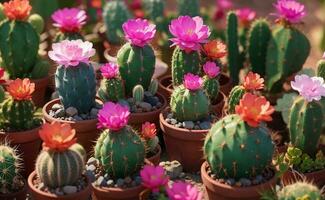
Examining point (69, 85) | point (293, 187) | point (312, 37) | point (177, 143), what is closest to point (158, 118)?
point (177, 143)

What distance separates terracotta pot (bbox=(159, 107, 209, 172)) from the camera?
4004mm

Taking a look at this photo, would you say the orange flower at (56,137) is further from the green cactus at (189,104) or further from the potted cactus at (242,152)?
the green cactus at (189,104)

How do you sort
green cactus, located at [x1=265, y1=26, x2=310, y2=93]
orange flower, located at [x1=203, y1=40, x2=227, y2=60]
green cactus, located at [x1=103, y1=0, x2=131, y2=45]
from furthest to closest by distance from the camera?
green cactus, located at [x1=103, y1=0, x2=131, y2=45] → green cactus, located at [x1=265, y1=26, x2=310, y2=93] → orange flower, located at [x1=203, y1=40, x2=227, y2=60]

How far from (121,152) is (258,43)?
1.91 meters

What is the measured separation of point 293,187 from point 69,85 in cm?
145

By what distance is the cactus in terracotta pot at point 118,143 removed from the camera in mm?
3484

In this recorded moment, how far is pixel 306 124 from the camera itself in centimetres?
390

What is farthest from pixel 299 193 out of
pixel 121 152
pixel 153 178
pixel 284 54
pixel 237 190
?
pixel 284 54

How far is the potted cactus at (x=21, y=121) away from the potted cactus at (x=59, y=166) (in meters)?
0.55

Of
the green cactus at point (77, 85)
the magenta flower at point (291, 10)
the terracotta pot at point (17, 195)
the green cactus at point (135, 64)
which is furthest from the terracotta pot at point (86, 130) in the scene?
the magenta flower at point (291, 10)

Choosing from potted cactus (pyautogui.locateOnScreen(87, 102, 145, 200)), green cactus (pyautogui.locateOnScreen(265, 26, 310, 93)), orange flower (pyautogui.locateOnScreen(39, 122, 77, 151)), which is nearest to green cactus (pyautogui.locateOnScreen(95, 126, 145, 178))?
potted cactus (pyautogui.locateOnScreen(87, 102, 145, 200))

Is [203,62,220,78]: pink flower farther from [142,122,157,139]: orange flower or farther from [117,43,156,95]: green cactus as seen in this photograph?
Result: [142,122,157,139]: orange flower

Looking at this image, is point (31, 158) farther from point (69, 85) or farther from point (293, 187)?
Answer: point (293, 187)

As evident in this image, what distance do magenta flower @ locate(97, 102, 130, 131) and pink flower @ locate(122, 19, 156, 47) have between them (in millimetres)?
791
